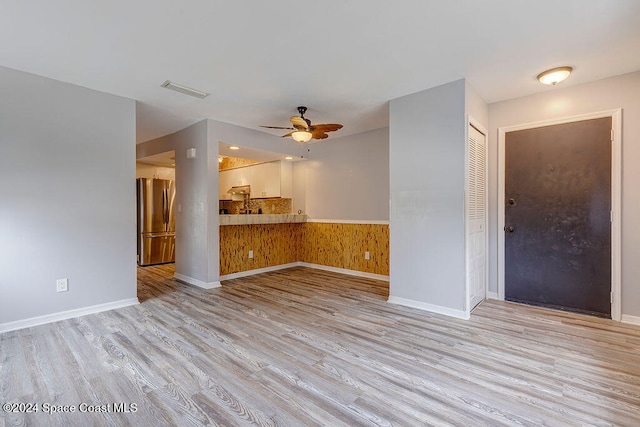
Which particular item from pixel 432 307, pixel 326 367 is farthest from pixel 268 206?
pixel 326 367

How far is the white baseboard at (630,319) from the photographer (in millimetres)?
2977

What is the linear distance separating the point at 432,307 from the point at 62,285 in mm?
3965

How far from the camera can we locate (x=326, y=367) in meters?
2.17

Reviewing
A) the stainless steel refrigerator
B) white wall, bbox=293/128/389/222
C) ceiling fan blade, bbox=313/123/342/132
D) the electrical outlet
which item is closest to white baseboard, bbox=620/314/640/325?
white wall, bbox=293/128/389/222

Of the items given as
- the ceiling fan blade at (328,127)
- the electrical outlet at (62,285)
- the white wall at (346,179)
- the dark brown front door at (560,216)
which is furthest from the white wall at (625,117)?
the electrical outlet at (62,285)

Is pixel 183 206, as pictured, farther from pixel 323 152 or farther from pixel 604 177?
pixel 604 177

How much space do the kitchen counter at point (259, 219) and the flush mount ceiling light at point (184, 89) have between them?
1871mm

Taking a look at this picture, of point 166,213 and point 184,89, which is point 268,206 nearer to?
point 166,213

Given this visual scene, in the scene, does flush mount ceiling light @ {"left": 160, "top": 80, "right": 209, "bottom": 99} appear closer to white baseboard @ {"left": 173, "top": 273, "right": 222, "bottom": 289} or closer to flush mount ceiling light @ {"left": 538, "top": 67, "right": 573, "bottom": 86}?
white baseboard @ {"left": 173, "top": 273, "right": 222, "bottom": 289}

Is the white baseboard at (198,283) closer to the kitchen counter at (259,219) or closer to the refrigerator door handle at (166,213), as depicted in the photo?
the kitchen counter at (259,219)

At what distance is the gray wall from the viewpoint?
10.4ft

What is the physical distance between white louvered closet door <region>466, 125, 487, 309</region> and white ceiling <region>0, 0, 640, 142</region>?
0.67 meters

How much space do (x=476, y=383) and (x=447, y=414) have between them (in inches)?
17.1

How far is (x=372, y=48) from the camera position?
2.56 metres
